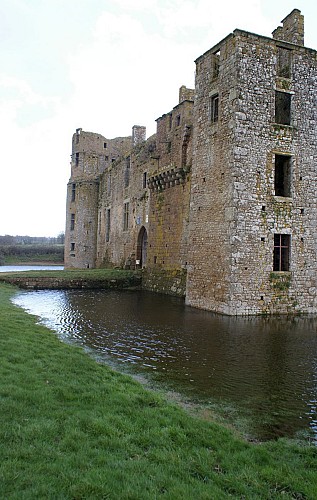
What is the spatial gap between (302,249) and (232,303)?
3.29 m

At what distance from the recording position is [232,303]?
13.2 metres

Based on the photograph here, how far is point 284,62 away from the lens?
49.5 ft

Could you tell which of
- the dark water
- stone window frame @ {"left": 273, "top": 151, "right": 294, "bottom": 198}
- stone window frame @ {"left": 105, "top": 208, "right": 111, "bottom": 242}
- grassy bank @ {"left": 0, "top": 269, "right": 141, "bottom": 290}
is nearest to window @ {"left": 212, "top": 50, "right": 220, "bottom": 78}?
stone window frame @ {"left": 273, "top": 151, "right": 294, "bottom": 198}

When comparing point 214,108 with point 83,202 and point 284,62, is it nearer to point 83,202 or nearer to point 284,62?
point 284,62

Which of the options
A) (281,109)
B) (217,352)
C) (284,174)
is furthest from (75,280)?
(217,352)

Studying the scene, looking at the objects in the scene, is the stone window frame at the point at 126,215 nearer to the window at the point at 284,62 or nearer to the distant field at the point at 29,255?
the window at the point at 284,62

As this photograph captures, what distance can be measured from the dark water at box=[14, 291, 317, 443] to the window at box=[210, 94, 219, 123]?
680 centimetres

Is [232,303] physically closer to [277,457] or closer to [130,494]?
[277,457]

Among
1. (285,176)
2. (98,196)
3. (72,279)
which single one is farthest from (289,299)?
(98,196)

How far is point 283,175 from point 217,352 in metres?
8.96

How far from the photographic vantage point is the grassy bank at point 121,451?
10.3 ft

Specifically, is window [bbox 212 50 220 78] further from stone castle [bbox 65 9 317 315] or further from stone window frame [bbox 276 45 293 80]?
stone window frame [bbox 276 45 293 80]

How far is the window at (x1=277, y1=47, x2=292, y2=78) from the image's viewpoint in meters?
14.7

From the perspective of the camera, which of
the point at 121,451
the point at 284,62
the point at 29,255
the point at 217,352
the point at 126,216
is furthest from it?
the point at 29,255
